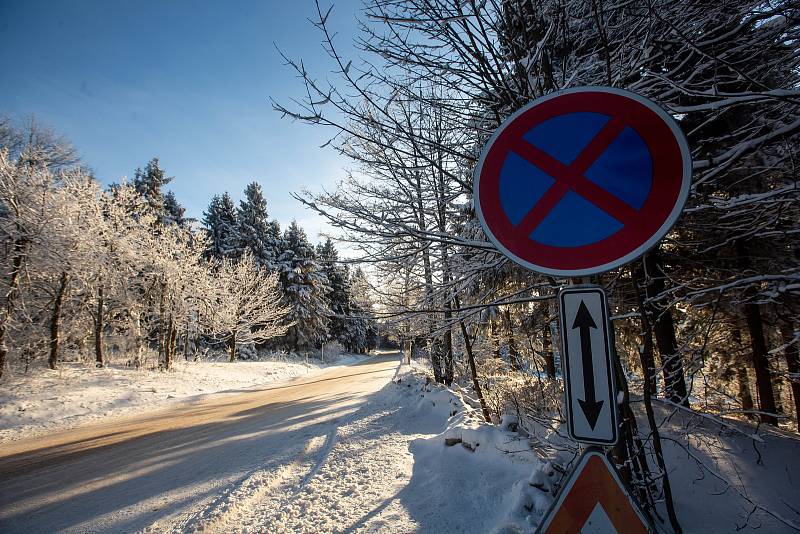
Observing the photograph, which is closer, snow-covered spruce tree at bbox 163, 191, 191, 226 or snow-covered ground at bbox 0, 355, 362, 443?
snow-covered ground at bbox 0, 355, 362, 443

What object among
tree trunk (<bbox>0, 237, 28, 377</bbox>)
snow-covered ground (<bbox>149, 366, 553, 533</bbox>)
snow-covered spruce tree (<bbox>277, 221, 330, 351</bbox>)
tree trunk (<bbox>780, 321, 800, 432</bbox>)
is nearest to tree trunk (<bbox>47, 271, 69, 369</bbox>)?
tree trunk (<bbox>0, 237, 28, 377</bbox>)

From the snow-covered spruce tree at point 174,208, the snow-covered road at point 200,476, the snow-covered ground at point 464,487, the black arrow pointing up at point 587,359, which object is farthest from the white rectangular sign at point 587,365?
the snow-covered spruce tree at point 174,208

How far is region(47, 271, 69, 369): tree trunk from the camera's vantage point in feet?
43.3

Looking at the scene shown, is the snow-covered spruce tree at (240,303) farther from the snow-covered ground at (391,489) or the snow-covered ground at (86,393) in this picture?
the snow-covered ground at (391,489)

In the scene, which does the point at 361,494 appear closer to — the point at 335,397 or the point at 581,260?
the point at 581,260

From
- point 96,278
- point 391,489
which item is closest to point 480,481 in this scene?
point 391,489

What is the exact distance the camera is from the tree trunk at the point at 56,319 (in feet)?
43.3

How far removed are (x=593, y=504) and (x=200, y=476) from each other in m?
5.27

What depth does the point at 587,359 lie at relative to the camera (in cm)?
127

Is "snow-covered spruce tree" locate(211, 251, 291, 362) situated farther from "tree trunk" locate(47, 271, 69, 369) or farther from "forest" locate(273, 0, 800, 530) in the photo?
"forest" locate(273, 0, 800, 530)

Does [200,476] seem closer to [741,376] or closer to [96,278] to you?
[741,376]

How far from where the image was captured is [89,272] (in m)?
14.2

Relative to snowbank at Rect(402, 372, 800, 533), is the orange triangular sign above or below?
above

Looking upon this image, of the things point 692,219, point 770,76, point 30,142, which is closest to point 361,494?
point 692,219
